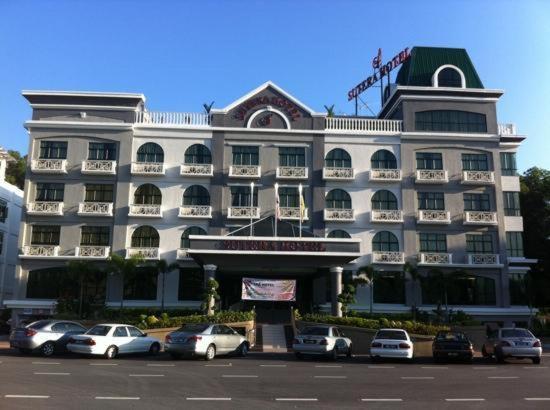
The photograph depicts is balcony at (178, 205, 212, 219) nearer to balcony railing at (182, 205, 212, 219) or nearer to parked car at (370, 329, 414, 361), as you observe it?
balcony railing at (182, 205, 212, 219)

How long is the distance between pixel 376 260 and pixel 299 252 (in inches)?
320

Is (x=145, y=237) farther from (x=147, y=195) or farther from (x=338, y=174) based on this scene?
(x=338, y=174)

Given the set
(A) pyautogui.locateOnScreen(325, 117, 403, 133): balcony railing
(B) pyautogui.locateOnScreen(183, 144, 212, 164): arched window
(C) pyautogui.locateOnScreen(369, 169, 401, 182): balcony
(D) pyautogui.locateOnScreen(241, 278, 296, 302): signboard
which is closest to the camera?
(D) pyautogui.locateOnScreen(241, 278, 296, 302): signboard

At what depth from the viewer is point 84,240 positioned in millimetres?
35969

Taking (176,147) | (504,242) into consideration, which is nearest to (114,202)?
(176,147)

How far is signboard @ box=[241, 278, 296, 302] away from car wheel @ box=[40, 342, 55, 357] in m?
12.7

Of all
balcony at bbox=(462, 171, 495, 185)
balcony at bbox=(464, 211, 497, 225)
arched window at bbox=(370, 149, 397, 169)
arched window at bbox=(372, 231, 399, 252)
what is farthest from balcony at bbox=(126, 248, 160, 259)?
balcony at bbox=(462, 171, 495, 185)

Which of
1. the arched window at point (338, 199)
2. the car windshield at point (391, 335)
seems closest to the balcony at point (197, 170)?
the arched window at point (338, 199)

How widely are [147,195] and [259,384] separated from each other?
996 inches

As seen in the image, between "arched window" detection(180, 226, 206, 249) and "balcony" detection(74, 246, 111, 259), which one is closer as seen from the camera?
"balcony" detection(74, 246, 111, 259)

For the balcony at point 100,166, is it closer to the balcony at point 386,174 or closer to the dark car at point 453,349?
the balcony at point 386,174

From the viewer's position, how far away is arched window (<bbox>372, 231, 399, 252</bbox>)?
3666cm

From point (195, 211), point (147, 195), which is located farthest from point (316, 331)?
point (147, 195)

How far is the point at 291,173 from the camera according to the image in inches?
1451
